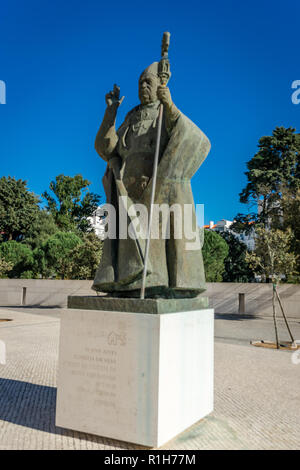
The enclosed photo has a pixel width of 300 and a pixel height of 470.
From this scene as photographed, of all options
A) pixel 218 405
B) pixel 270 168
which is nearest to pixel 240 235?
pixel 270 168

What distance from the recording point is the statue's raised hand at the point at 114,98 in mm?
4375

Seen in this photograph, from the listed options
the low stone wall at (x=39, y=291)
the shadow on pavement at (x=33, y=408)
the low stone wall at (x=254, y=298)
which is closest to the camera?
the shadow on pavement at (x=33, y=408)

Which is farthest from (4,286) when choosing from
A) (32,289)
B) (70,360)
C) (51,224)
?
(70,360)

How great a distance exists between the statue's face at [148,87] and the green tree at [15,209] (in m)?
32.5

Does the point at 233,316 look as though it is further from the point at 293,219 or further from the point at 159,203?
the point at 159,203

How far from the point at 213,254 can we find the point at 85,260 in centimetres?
956

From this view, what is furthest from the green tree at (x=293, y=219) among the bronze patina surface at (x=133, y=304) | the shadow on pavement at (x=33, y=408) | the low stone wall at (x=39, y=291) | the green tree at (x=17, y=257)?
the green tree at (x=17, y=257)

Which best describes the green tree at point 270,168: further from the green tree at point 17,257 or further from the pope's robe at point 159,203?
the pope's robe at point 159,203

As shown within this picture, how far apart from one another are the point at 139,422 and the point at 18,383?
10.4 ft

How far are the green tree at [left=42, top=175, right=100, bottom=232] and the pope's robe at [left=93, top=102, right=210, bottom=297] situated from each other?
4002 centimetres

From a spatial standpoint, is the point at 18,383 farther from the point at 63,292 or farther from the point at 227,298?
the point at 63,292

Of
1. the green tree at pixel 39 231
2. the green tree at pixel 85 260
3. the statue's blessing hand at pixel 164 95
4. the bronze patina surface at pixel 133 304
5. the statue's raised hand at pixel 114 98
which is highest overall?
the green tree at pixel 39 231

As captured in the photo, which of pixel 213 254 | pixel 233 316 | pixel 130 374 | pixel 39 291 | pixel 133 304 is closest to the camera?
pixel 130 374

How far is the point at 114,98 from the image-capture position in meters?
4.41
